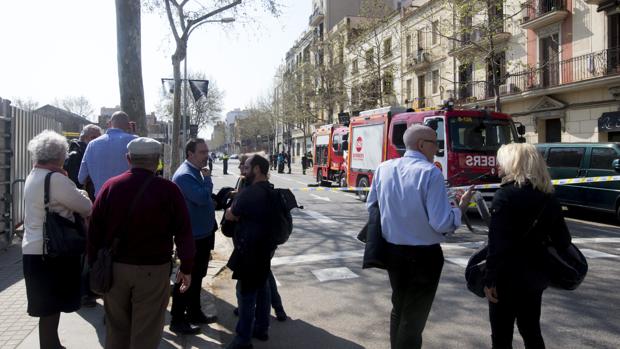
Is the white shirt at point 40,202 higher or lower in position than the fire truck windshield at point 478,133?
lower

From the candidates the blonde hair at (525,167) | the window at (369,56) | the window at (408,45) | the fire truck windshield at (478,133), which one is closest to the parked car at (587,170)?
the fire truck windshield at (478,133)

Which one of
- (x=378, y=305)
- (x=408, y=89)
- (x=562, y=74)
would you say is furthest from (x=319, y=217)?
(x=408, y=89)

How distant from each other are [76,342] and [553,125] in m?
24.9

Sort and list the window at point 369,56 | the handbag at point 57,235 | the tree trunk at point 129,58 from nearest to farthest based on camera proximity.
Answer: the handbag at point 57,235 → the tree trunk at point 129,58 → the window at point 369,56

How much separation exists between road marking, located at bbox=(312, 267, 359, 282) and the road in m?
0.01

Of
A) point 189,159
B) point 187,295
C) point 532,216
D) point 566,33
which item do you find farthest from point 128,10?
point 566,33

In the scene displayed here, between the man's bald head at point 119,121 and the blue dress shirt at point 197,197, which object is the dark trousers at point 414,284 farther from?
the man's bald head at point 119,121

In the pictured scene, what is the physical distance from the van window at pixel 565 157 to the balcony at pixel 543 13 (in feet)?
36.0

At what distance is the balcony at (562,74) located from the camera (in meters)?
20.2

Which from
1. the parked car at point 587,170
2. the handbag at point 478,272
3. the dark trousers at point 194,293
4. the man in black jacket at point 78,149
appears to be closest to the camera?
the handbag at point 478,272

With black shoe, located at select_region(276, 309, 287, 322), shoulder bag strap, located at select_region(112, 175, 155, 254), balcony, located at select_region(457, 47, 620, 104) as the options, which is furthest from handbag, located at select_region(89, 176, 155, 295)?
balcony, located at select_region(457, 47, 620, 104)

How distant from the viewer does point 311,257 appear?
8.04 meters

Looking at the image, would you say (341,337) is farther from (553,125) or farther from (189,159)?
(553,125)

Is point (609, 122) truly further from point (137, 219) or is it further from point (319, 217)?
point (137, 219)
